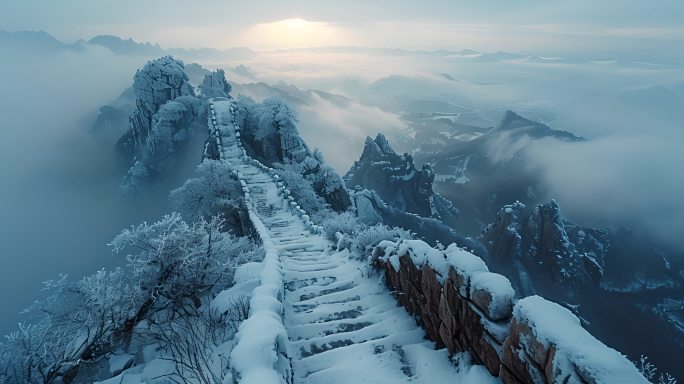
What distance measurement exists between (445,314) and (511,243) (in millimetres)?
73264

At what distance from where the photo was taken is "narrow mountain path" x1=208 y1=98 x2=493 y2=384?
6492 mm

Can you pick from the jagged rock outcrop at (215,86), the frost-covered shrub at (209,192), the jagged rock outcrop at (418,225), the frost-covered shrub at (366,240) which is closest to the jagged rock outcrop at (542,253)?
the jagged rock outcrop at (418,225)

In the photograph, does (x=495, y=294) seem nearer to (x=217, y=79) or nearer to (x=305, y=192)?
(x=305, y=192)

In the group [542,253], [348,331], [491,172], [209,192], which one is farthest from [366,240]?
[491,172]

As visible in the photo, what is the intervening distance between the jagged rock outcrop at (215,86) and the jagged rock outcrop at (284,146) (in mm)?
19403

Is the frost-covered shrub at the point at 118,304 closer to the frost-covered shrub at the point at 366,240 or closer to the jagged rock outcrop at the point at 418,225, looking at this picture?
the frost-covered shrub at the point at 366,240

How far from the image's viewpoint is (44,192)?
10206 cm

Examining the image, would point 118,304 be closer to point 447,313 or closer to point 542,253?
point 447,313

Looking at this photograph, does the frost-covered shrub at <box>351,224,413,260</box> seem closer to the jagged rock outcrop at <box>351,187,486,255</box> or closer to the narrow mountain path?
the narrow mountain path

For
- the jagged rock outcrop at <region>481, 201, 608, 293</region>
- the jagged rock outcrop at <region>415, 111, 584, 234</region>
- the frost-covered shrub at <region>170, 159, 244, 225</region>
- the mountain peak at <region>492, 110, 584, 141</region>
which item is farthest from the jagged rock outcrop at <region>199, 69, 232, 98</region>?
the mountain peak at <region>492, 110, 584, 141</region>

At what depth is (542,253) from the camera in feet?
238

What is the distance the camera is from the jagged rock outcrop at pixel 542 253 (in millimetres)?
71125

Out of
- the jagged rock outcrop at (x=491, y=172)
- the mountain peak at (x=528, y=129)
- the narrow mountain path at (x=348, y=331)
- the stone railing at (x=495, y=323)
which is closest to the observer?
the stone railing at (x=495, y=323)

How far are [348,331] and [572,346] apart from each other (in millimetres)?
4738
